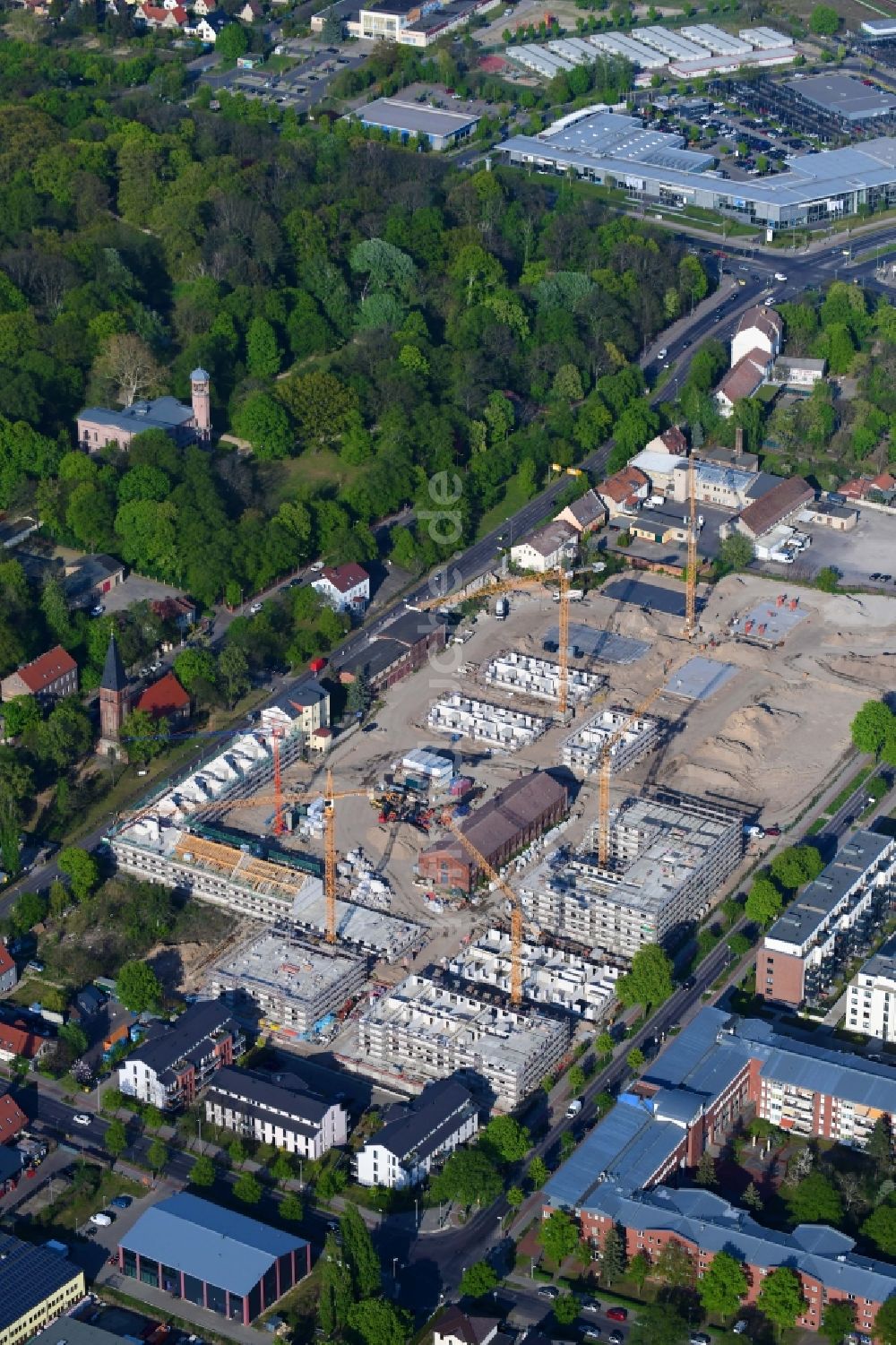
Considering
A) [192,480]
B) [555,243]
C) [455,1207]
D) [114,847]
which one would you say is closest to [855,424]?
[555,243]

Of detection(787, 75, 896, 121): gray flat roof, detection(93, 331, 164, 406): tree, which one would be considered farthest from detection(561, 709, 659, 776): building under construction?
detection(787, 75, 896, 121): gray flat roof

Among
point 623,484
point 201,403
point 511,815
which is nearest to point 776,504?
point 623,484

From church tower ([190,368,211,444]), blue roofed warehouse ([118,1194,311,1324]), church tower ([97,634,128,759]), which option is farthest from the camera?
church tower ([190,368,211,444])

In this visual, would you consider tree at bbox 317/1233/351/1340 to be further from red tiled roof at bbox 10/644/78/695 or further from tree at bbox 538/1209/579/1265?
red tiled roof at bbox 10/644/78/695

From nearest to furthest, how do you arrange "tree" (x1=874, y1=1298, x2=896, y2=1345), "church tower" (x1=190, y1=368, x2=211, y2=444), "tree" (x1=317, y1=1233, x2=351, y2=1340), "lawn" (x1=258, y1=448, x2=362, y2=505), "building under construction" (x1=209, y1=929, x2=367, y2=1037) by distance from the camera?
"tree" (x1=874, y1=1298, x2=896, y2=1345)
"tree" (x1=317, y1=1233, x2=351, y2=1340)
"building under construction" (x1=209, y1=929, x2=367, y2=1037)
"lawn" (x1=258, y1=448, x2=362, y2=505)
"church tower" (x1=190, y1=368, x2=211, y2=444)

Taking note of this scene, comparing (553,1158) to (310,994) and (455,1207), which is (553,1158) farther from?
(310,994)

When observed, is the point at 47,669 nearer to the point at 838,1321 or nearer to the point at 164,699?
the point at 164,699
